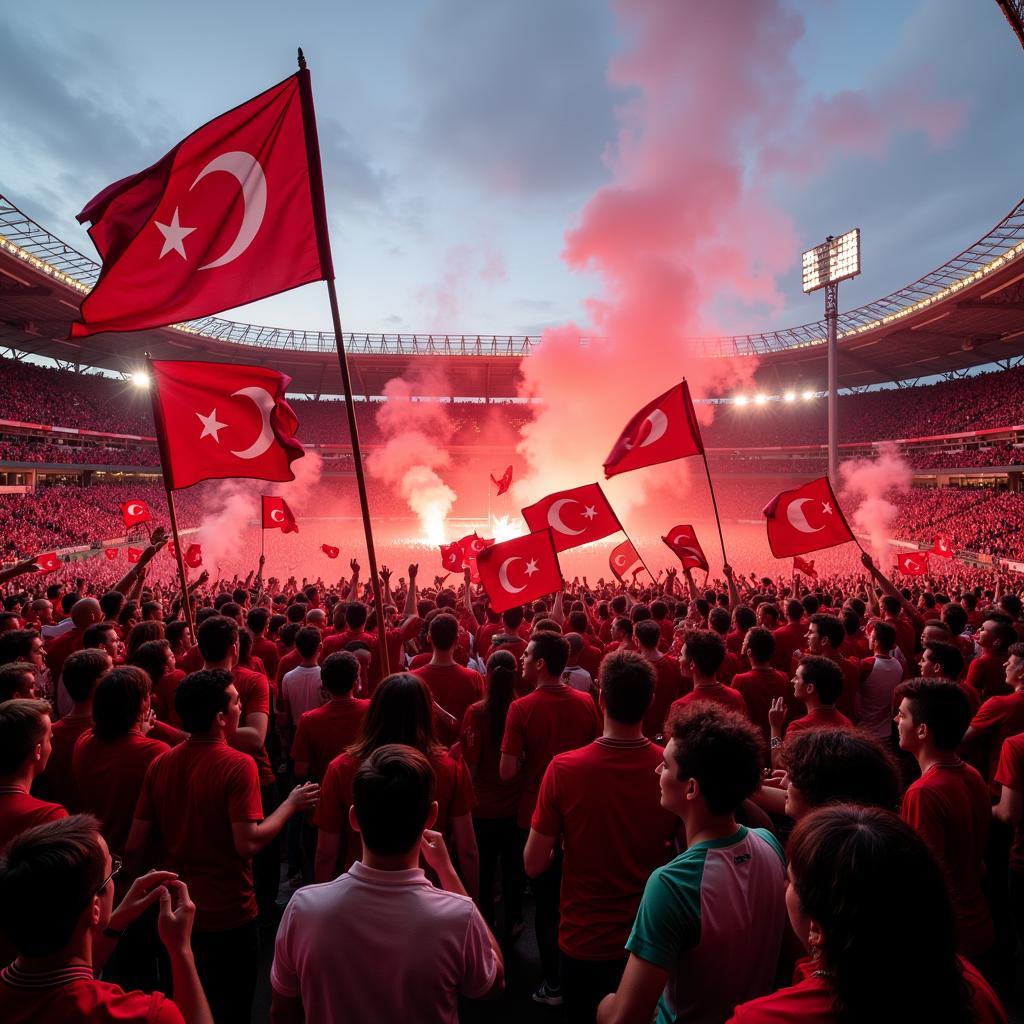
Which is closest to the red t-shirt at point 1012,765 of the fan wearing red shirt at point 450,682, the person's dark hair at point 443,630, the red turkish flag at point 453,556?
the fan wearing red shirt at point 450,682

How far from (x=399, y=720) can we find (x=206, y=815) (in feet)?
3.10

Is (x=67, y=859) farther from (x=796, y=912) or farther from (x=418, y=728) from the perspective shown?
(x=796, y=912)

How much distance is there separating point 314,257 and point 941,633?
619cm

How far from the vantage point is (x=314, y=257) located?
15.0ft

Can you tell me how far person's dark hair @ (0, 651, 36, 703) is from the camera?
342cm

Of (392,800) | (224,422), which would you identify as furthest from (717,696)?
(224,422)

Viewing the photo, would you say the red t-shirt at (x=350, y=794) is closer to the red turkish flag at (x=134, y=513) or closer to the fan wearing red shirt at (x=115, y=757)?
the fan wearing red shirt at (x=115, y=757)

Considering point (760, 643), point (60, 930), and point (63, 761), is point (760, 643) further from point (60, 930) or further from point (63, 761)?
point (63, 761)

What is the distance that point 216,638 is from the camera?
13.0 feet

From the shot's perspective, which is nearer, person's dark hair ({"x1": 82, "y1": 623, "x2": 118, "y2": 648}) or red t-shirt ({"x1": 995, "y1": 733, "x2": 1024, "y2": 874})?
red t-shirt ({"x1": 995, "y1": 733, "x2": 1024, "y2": 874})

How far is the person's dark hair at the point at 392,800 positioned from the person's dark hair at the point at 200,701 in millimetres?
1270

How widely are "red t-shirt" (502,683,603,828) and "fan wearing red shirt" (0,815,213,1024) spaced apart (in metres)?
2.09

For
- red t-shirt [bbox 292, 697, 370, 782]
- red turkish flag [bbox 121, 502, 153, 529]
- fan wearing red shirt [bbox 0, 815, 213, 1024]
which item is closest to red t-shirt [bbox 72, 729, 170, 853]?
red t-shirt [bbox 292, 697, 370, 782]

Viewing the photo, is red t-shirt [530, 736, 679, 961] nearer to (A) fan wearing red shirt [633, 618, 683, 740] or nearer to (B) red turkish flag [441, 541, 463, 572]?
(A) fan wearing red shirt [633, 618, 683, 740]
